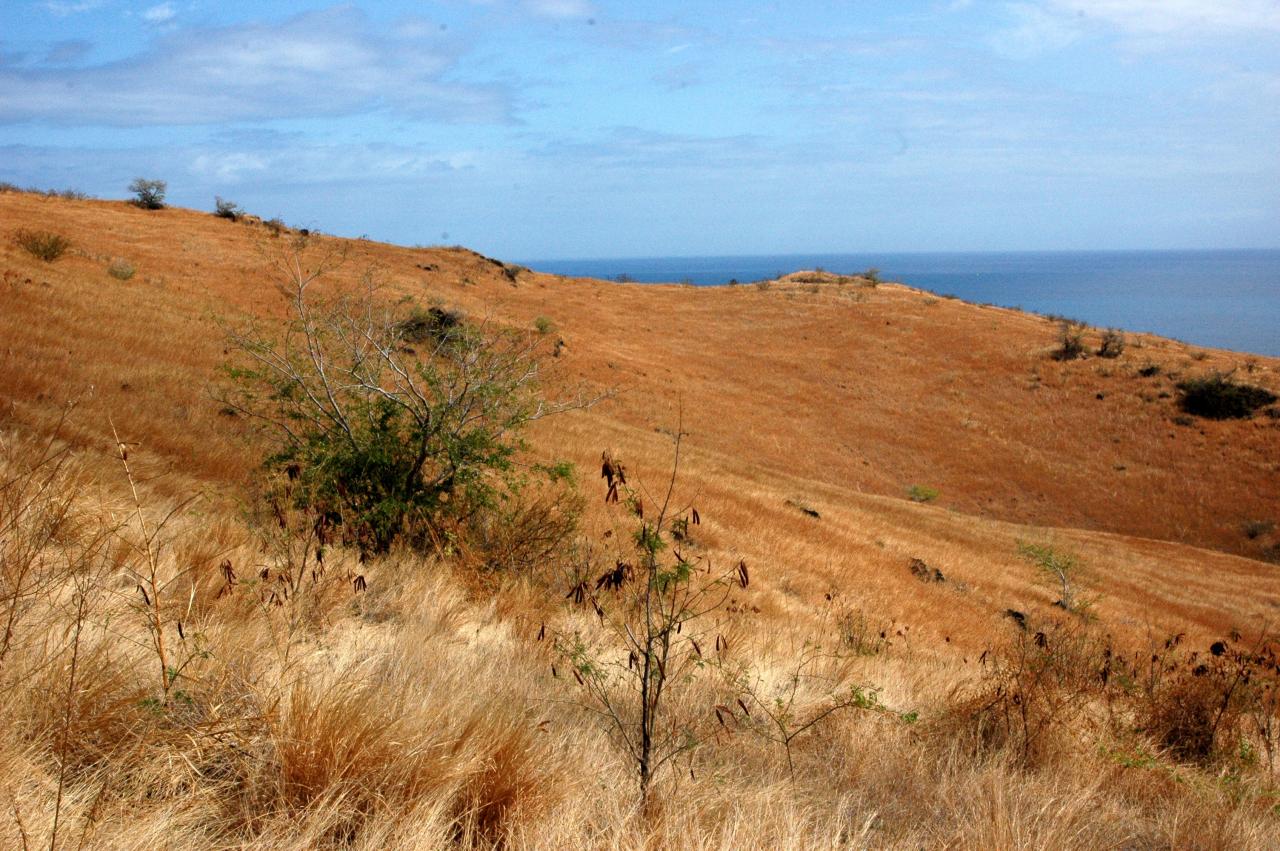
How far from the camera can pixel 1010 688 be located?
5.51 metres

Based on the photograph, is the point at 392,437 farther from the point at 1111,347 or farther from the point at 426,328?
the point at 1111,347

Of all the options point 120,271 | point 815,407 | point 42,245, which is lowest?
point 815,407

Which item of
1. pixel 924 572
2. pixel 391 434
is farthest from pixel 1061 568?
pixel 391 434

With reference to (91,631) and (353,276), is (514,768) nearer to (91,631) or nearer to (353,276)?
(91,631)

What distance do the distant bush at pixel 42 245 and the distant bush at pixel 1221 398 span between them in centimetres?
4727

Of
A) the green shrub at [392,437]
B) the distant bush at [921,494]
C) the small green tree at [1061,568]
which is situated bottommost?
the distant bush at [921,494]

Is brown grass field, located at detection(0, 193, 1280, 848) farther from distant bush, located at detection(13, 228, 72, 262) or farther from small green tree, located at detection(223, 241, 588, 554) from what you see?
distant bush, located at detection(13, 228, 72, 262)

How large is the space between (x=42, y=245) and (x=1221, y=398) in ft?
160

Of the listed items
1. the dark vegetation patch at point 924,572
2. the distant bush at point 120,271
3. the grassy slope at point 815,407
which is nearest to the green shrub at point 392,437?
the grassy slope at point 815,407

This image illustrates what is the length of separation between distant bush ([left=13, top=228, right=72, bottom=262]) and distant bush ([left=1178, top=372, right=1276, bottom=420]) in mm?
47273

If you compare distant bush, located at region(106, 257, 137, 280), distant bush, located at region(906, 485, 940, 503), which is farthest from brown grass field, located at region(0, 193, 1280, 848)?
distant bush, located at region(906, 485, 940, 503)

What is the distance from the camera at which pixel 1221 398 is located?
1615 inches

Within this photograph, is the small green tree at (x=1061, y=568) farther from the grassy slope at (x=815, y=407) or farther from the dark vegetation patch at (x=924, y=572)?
the dark vegetation patch at (x=924, y=572)

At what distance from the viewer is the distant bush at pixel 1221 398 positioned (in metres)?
40.8
